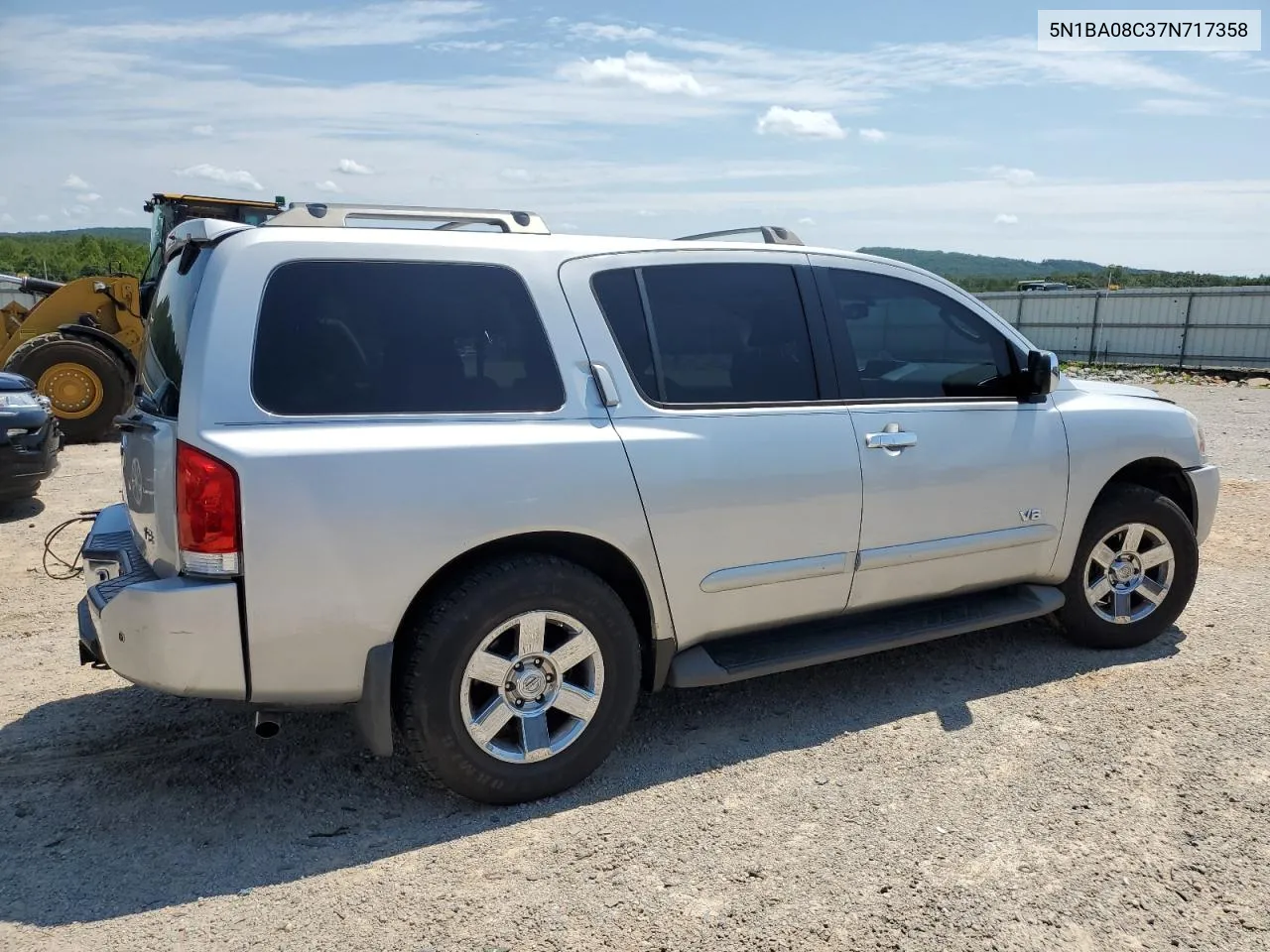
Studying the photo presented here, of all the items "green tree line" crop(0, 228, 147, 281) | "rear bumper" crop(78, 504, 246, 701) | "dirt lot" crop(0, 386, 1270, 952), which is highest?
"rear bumper" crop(78, 504, 246, 701)

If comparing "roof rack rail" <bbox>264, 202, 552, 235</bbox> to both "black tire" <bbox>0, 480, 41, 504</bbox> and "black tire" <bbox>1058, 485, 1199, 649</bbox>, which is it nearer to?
"black tire" <bbox>1058, 485, 1199, 649</bbox>

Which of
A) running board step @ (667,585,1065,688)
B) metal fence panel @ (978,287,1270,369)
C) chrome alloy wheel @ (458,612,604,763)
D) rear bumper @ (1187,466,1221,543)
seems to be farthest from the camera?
metal fence panel @ (978,287,1270,369)

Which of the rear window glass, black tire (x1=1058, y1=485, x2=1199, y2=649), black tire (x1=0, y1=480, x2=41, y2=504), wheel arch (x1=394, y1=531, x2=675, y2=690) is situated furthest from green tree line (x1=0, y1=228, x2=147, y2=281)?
black tire (x1=1058, y1=485, x2=1199, y2=649)

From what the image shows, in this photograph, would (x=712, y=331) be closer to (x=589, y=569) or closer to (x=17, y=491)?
(x=589, y=569)

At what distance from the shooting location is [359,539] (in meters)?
2.92

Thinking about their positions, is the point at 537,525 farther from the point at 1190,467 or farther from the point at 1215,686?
the point at 1190,467

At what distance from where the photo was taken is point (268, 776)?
11.5ft

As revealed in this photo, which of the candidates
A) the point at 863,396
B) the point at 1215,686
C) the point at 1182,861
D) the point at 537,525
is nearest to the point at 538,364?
the point at 537,525

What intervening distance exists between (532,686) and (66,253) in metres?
116

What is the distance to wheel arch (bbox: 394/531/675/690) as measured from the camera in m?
3.13

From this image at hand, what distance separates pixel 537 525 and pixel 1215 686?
3135 mm

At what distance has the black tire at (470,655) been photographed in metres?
3.07

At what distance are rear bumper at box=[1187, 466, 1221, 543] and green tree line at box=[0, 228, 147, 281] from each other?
269ft

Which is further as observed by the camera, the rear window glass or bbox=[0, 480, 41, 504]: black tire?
bbox=[0, 480, 41, 504]: black tire
